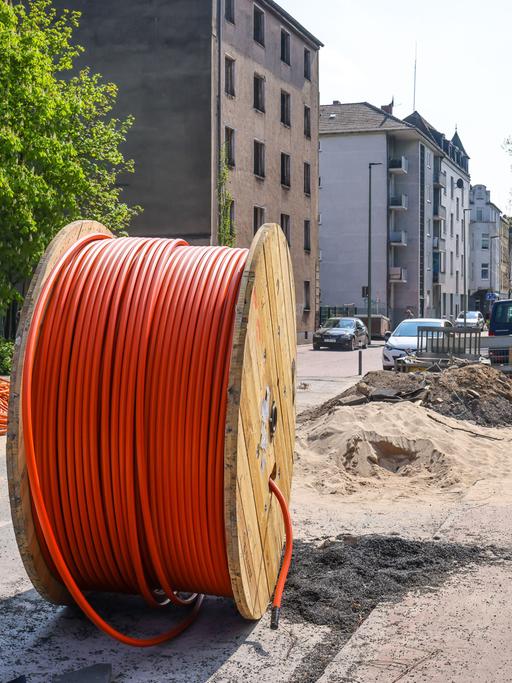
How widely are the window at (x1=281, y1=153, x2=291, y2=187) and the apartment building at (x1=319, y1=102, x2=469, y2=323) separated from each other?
1996 cm

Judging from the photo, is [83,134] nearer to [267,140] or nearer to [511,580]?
[267,140]

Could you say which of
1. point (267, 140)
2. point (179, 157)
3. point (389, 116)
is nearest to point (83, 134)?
point (179, 157)

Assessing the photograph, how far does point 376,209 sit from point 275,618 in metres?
66.0

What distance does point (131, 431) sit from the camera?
5.27m

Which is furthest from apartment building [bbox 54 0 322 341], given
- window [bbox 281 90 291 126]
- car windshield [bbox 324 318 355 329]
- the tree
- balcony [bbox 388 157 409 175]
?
balcony [bbox 388 157 409 175]

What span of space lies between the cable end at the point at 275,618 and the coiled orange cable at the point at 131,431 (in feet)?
1.16

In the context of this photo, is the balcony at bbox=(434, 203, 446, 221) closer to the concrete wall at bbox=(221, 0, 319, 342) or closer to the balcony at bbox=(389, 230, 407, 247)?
the balcony at bbox=(389, 230, 407, 247)

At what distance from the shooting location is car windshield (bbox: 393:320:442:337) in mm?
26792

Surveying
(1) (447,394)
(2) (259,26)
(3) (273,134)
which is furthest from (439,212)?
(1) (447,394)

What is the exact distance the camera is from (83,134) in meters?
28.7

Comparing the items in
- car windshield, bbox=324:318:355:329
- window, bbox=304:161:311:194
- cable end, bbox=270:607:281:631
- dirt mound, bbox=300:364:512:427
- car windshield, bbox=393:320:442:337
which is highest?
window, bbox=304:161:311:194

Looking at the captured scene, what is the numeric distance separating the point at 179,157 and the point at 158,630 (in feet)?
114

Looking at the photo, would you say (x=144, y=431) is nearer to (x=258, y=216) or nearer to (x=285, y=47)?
(x=258, y=216)

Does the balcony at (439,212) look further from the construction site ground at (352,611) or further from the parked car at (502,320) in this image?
the construction site ground at (352,611)
